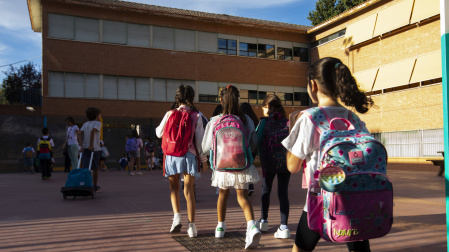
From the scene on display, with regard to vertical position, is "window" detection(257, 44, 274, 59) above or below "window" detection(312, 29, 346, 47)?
below

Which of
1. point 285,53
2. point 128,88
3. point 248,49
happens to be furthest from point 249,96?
point 128,88

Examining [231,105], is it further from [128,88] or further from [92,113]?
[128,88]

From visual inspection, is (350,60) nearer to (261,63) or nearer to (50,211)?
(261,63)

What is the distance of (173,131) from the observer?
4766mm

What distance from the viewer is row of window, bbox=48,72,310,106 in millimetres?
23719

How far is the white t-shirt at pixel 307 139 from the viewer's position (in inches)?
94.3

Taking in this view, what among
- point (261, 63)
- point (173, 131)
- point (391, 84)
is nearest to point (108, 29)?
point (261, 63)

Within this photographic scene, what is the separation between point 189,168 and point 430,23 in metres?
20.6

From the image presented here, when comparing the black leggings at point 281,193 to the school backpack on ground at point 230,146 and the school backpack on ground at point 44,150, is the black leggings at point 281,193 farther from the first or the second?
the school backpack on ground at point 44,150

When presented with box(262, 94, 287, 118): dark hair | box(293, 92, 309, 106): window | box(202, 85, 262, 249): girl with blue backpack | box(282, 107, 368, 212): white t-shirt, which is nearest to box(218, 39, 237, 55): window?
box(293, 92, 309, 106): window

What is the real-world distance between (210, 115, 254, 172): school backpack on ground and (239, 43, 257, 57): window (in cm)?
2491

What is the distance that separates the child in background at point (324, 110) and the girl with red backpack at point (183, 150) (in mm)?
2406

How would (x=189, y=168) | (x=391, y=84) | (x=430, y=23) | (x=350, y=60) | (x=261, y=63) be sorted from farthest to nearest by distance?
1. (x=261, y=63)
2. (x=350, y=60)
3. (x=391, y=84)
4. (x=430, y=23)
5. (x=189, y=168)

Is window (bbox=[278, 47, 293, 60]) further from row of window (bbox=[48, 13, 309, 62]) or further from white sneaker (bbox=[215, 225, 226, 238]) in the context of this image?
white sneaker (bbox=[215, 225, 226, 238])
